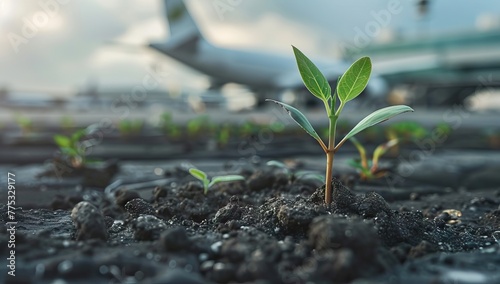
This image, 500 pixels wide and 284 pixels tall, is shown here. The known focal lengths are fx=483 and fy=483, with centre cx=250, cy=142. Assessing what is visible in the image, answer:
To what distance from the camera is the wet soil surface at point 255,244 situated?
104 cm

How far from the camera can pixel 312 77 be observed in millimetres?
1416

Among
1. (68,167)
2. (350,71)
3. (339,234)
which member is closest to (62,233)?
(339,234)

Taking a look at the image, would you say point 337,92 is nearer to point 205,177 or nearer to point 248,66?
point 205,177

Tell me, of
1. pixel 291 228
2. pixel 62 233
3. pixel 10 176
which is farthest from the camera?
pixel 10 176

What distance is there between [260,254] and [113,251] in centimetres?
39

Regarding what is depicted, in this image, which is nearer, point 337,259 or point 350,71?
point 337,259

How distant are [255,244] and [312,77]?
525 millimetres

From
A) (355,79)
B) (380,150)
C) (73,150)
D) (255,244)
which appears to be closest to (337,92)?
(355,79)

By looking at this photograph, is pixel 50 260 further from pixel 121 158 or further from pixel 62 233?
pixel 121 158

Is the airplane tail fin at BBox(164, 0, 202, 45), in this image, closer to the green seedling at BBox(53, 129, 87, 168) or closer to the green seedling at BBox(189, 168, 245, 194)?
the green seedling at BBox(53, 129, 87, 168)

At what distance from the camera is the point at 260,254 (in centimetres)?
108

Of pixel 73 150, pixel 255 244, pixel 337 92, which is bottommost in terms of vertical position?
pixel 255 244

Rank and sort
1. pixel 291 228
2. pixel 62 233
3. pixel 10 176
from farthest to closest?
pixel 10 176
pixel 62 233
pixel 291 228

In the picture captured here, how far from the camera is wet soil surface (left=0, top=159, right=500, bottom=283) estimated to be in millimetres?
1042
